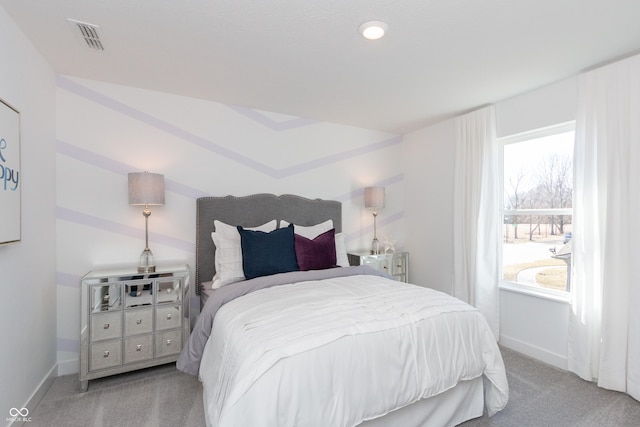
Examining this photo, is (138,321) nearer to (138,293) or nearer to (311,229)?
(138,293)

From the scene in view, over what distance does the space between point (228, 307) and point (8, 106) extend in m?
1.69

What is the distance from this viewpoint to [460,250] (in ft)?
11.2

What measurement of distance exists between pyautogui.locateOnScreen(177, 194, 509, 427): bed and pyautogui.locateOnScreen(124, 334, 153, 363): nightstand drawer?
0.56m

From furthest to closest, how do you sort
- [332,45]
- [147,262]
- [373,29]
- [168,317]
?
[147,262] → [168,317] → [332,45] → [373,29]

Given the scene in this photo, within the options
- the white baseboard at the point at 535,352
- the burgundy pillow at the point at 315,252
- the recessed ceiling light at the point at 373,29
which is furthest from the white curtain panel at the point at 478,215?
the recessed ceiling light at the point at 373,29

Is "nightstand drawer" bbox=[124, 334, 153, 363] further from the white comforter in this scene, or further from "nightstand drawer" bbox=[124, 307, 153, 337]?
the white comforter

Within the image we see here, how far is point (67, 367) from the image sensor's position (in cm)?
250

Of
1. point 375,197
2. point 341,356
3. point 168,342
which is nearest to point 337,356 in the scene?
point 341,356

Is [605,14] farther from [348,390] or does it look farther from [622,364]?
[348,390]

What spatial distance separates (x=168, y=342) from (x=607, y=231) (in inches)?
141

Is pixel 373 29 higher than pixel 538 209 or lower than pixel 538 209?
higher

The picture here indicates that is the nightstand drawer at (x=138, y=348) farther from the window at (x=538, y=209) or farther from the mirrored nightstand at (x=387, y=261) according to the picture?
the window at (x=538, y=209)

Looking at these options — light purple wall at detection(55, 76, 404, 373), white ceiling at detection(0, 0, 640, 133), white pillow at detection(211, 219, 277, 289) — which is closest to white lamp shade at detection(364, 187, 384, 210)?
light purple wall at detection(55, 76, 404, 373)

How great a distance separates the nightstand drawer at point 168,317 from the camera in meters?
2.45
